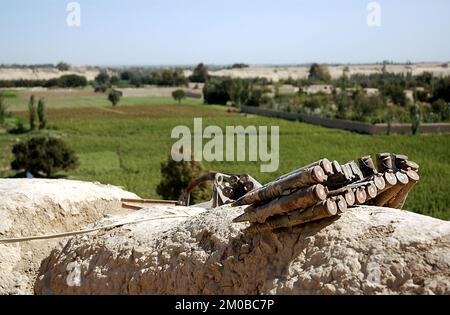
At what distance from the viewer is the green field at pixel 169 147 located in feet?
110

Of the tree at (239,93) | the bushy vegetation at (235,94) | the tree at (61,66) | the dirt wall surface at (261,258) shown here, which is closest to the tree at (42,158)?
the dirt wall surface at (261,258)

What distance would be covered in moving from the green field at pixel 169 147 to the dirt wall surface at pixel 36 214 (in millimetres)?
19564

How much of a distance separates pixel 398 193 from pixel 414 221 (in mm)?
1123

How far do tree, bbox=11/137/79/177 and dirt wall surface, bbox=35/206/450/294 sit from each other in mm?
28592

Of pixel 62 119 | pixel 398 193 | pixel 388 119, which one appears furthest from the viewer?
pixel 62 119

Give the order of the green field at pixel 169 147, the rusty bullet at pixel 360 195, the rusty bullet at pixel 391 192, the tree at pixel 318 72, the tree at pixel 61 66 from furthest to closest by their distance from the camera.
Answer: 1. the tree at pixel 61 66
2. the tree at pixel 318 72
3. the green field at pixel 169 147
4. the rusty bullet at pixel 391 192
5. the rusty bullet at pixel 360 195

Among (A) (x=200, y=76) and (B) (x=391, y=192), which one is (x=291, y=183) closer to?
(B) (x=391, y=192)

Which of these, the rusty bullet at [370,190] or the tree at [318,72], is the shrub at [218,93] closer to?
the tree at [318,72]

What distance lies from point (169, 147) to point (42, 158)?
1563cm

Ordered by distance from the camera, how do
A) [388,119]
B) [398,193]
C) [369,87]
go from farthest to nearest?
[369,87] < [388,119] < [398,193]

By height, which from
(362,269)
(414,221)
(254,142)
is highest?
(414,221)
